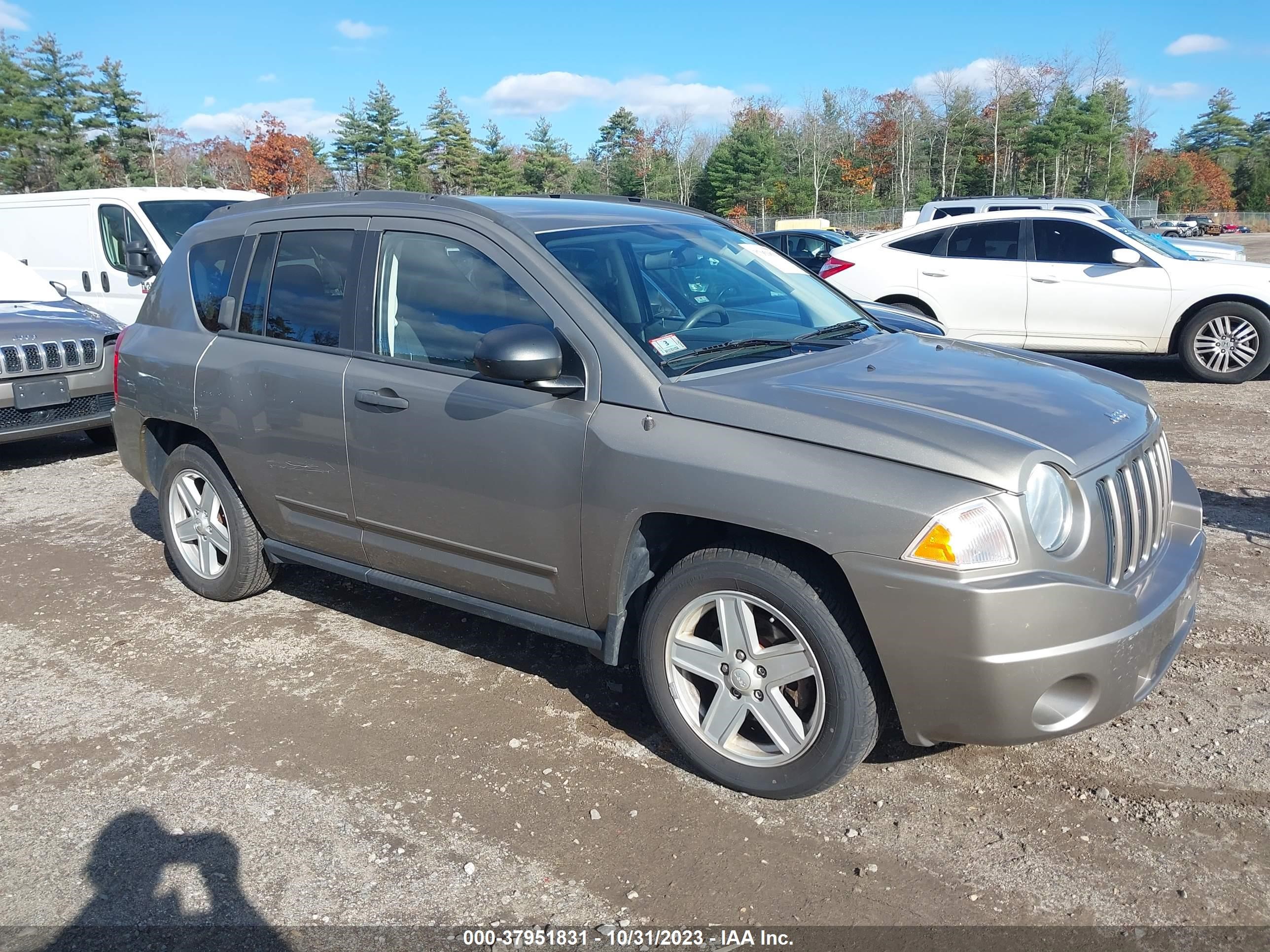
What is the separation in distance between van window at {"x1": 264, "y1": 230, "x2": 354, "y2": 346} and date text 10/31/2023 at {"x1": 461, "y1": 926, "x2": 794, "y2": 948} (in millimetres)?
2467

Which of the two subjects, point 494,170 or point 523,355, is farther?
point 494,170

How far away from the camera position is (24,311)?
869 centimetres

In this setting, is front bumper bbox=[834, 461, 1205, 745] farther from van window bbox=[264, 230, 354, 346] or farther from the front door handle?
van window bbox=[264, 230, 354, 346]

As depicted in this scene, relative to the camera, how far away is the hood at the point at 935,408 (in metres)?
2.93

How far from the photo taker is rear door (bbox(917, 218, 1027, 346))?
10531 millimetres

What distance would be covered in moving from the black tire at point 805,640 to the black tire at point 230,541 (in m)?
2.44

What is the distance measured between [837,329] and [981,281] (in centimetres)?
713

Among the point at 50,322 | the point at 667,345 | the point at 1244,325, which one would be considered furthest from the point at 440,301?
the point at 1244,325

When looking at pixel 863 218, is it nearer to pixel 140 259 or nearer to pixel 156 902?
pixel 140 259

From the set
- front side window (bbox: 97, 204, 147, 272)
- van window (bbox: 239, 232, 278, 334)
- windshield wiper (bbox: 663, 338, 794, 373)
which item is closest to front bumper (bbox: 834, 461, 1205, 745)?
windshield wiper (bbox: 663, 338, 794, 373)

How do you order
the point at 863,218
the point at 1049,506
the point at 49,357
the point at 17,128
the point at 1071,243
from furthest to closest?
the point at 863,218 → the point at 17,128 → the point at 1071,243 → the point at 49,357 → the point at 1049,506

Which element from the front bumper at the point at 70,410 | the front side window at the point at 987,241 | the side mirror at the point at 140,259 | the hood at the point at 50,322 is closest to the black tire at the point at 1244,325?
the front side window at the point at 987,241

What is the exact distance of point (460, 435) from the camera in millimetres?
3781

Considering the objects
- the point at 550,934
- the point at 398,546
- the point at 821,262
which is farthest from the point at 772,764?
the point at 821,262
